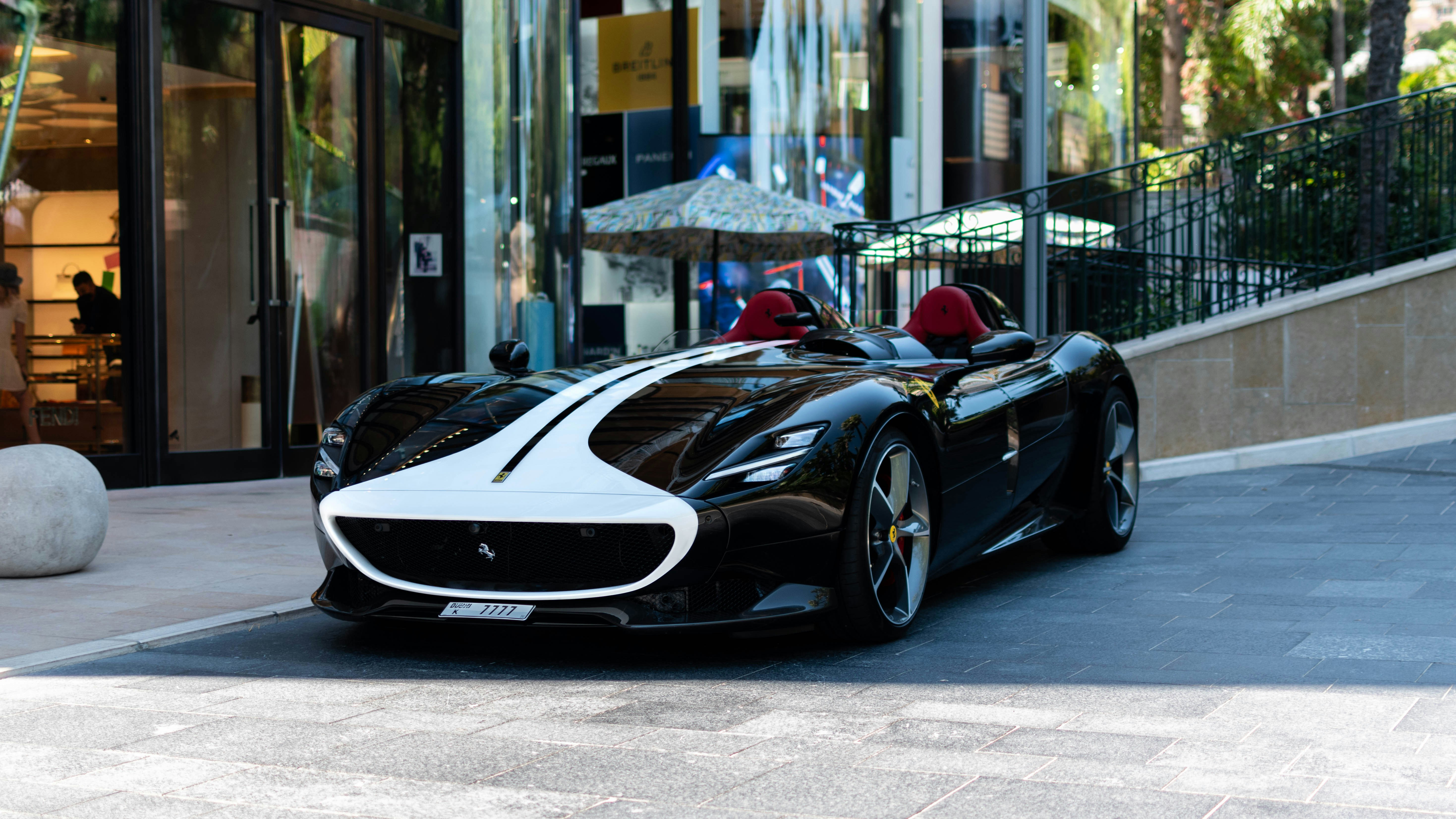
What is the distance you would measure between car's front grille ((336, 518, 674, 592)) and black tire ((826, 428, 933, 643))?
62cm

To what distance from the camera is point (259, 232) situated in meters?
10.9

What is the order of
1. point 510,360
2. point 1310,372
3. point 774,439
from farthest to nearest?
1. point 1310,372
2. point 510,360
3. point 774,439

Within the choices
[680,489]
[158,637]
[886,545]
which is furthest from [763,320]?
[158,637]

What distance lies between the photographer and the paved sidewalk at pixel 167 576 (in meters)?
5.09

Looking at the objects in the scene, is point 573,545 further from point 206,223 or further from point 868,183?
→ point 868,183

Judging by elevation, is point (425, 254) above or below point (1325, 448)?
above

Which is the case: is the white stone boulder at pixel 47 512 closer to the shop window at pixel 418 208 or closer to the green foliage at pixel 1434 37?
the shop window at pixel 418 208

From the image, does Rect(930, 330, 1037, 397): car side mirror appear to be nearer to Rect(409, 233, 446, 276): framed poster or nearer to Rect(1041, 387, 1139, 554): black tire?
Rect(1041, 387, 1139, 554): black tire

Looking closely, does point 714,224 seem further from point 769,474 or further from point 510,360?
point 769,474

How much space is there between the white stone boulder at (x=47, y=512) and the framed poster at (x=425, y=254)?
6417 mm

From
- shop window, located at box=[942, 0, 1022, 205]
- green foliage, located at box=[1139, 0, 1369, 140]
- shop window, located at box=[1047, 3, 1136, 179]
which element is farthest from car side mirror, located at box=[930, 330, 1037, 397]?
green foliage, located at box=[1139, 0, 1369, 140]

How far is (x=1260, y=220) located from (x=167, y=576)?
27.0 feet

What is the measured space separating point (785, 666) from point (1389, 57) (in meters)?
11.1

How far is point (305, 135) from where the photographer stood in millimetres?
11422
